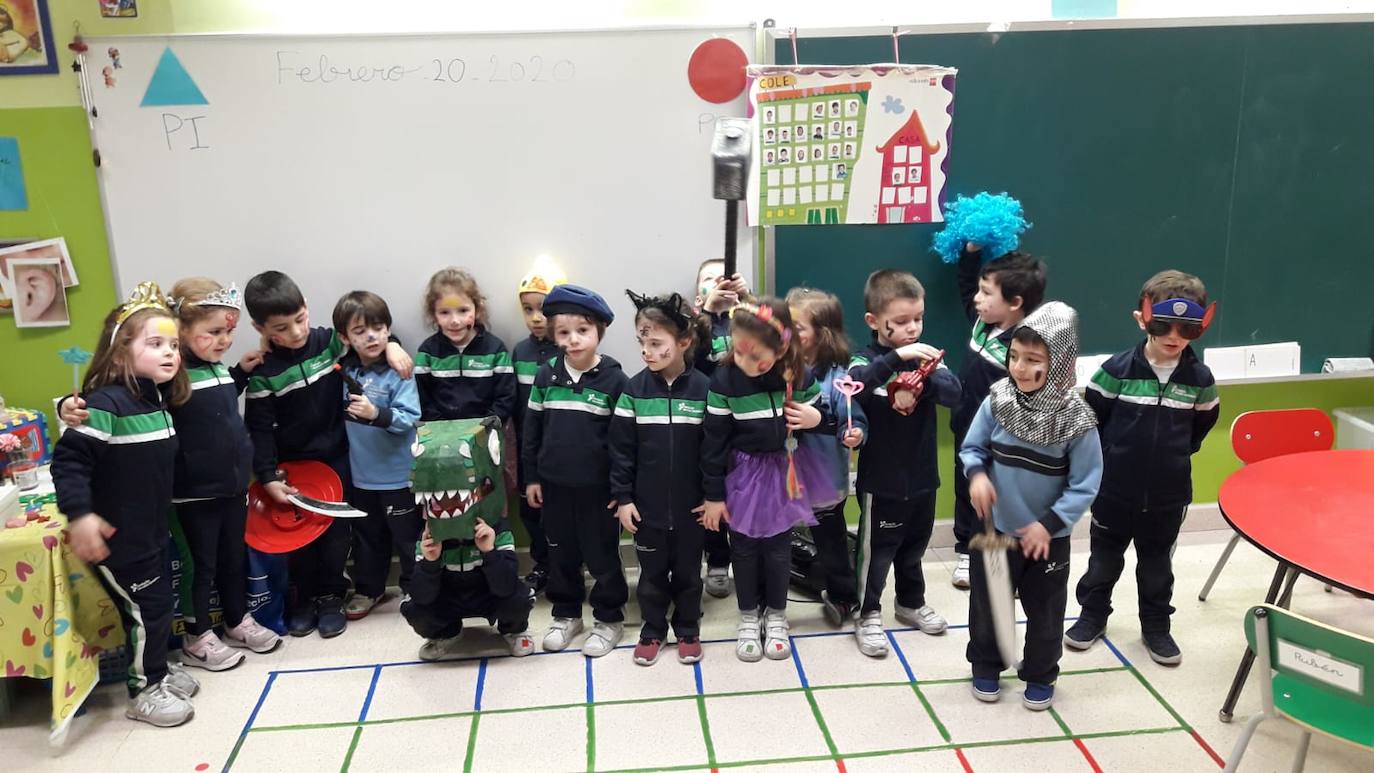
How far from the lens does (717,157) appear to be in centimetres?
234

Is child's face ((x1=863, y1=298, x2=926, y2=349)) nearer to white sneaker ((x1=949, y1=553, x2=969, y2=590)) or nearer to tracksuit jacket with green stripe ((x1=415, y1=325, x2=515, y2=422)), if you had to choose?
white sneaker ((x1=949, y1=553, x2=969, y2=590))

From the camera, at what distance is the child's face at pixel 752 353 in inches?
103

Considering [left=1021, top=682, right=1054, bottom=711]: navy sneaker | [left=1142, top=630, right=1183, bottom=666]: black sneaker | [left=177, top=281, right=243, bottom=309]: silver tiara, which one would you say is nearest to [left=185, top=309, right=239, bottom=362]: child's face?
[left=177, top=281, right=243, bottom=309]: silver tiara

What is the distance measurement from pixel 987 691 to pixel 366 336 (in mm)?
2270

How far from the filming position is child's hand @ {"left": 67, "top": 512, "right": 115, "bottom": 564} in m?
2.45

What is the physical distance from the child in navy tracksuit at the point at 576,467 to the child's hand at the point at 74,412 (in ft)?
3.99

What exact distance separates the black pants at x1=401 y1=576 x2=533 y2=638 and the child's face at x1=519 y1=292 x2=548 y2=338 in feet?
2.92

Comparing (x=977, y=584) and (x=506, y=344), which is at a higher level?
(x=506, y=344)

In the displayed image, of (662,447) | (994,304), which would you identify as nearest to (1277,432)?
(994,304)

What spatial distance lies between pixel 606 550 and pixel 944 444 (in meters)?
1.48

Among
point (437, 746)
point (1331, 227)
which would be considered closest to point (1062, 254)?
point (1331, 227)

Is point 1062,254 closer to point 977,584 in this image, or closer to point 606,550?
point 977,584

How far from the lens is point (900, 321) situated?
9.25 feet

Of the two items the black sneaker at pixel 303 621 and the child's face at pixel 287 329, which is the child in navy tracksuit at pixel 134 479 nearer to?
the child's face at pixel 287 329
